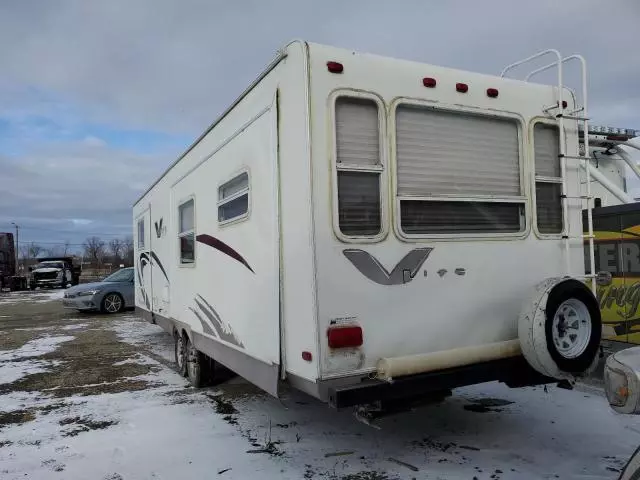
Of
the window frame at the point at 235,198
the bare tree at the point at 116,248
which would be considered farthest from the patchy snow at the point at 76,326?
the bare tree at the point at 116,248

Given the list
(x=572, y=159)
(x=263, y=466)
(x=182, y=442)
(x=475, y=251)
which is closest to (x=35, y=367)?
(x=182, y=442)

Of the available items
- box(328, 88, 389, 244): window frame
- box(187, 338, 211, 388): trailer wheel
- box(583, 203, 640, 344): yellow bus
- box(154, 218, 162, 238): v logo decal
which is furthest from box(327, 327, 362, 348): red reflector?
box(154, 218, 162, 238): v logo decal

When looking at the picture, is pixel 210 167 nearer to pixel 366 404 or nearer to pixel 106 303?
pixel 366 404

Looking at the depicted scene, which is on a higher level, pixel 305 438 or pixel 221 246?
pixel 221 246

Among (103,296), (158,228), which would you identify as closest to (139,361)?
(158,228)

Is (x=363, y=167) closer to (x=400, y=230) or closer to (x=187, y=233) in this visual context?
(x=400, y=230)

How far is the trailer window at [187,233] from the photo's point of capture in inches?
235

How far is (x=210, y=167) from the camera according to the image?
17.3 feet

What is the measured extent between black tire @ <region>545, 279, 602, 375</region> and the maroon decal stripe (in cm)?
219

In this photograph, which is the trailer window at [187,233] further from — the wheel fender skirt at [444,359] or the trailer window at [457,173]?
the wheel fender skirt at [444,359]

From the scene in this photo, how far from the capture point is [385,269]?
139 inches

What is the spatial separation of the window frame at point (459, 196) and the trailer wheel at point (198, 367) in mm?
3517

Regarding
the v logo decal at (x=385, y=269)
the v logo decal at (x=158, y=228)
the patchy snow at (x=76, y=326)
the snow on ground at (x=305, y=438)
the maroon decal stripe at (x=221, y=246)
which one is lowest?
the snow on ground at (x=305, y=438)

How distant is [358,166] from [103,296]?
43.9ft
